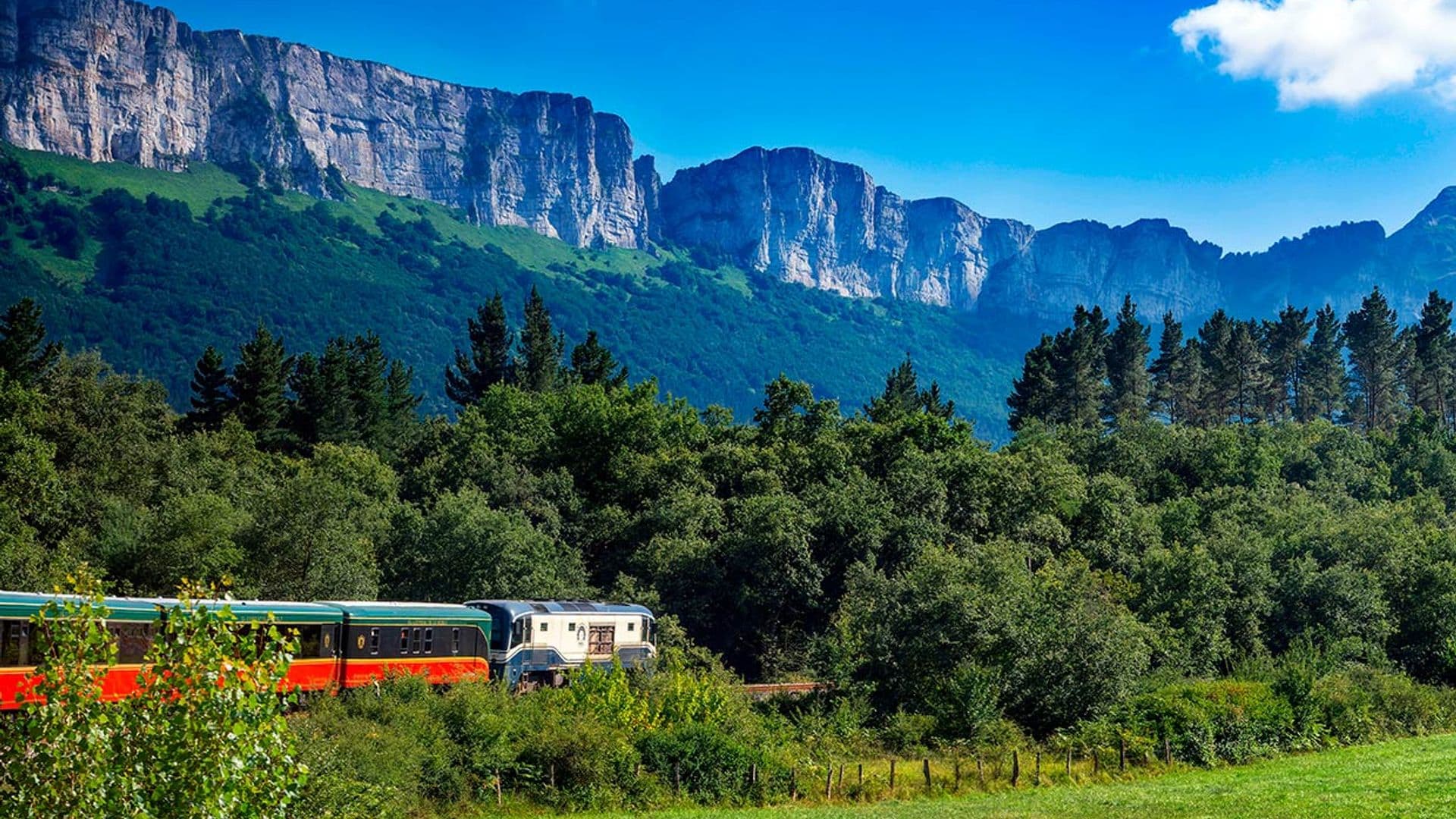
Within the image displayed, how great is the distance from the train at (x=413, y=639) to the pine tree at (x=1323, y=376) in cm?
6868

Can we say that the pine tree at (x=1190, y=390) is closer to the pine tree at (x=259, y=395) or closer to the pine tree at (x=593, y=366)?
the pine tree at (x=593, y=366)

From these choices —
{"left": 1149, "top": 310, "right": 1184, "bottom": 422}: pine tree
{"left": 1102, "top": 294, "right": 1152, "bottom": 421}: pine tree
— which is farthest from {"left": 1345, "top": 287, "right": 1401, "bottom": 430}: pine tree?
{"left": 1102, "top": 294, "right": 1152, "bottom": 421}: pine tree

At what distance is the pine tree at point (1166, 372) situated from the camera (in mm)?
92375

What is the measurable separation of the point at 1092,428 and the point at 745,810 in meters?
65.7

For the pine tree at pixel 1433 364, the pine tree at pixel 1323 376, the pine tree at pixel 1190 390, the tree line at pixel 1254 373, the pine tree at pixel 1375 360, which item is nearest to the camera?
the pine tree at pixel 1433 364

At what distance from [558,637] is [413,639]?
19.6 ft

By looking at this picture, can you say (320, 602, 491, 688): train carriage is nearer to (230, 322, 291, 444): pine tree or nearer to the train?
the train

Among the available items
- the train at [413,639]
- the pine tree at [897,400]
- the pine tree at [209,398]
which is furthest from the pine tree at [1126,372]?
the pine tree at [209,398]

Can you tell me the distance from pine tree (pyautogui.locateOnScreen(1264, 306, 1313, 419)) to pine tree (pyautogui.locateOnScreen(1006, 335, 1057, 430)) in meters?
17.2

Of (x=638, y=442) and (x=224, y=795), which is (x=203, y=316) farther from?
(x=224, y=795)

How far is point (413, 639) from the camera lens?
34.9 metres

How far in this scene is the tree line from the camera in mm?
89250

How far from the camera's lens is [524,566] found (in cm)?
4797

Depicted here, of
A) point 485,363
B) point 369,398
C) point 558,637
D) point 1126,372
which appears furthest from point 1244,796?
point 485,363
